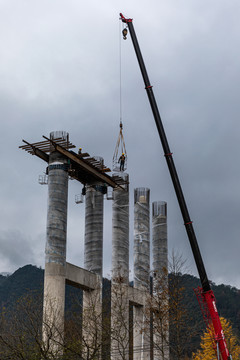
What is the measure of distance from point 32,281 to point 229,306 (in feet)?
170

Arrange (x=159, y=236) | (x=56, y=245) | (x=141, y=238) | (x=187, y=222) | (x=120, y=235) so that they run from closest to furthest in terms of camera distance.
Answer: (x=187, y=222) < (x=56, y=245) < (x=120, y=235) < (x=141, y=238) < (x=159, y=236)

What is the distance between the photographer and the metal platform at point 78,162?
41.5 metres

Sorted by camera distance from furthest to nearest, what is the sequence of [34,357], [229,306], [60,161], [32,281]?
[32,281], [229,306], [60,161], [34,357]

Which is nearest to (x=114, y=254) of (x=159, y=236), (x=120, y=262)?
(x=120, y=262)

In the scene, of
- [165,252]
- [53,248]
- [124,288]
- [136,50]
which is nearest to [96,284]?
[124,288]

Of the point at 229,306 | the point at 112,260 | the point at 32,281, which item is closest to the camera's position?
the point at 112,260

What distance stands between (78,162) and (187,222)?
11.0 metres

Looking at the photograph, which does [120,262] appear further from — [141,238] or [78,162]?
[78,162]

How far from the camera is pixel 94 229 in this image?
44281 millimetres

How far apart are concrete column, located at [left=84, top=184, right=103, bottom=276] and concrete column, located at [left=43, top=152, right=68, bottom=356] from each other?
169 inches

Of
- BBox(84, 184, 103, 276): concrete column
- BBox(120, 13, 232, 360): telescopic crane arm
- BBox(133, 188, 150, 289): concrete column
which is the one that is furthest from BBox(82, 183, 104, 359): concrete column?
BBox(120, 13, 232, 360): telescopic crane arm

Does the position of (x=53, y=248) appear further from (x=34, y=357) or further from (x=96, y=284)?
(x=34, y=357)

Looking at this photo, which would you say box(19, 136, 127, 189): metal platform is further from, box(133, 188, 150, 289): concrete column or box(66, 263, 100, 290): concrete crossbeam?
box(66, 263, 100, 290): concrete crossbeam

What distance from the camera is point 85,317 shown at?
4019cm
